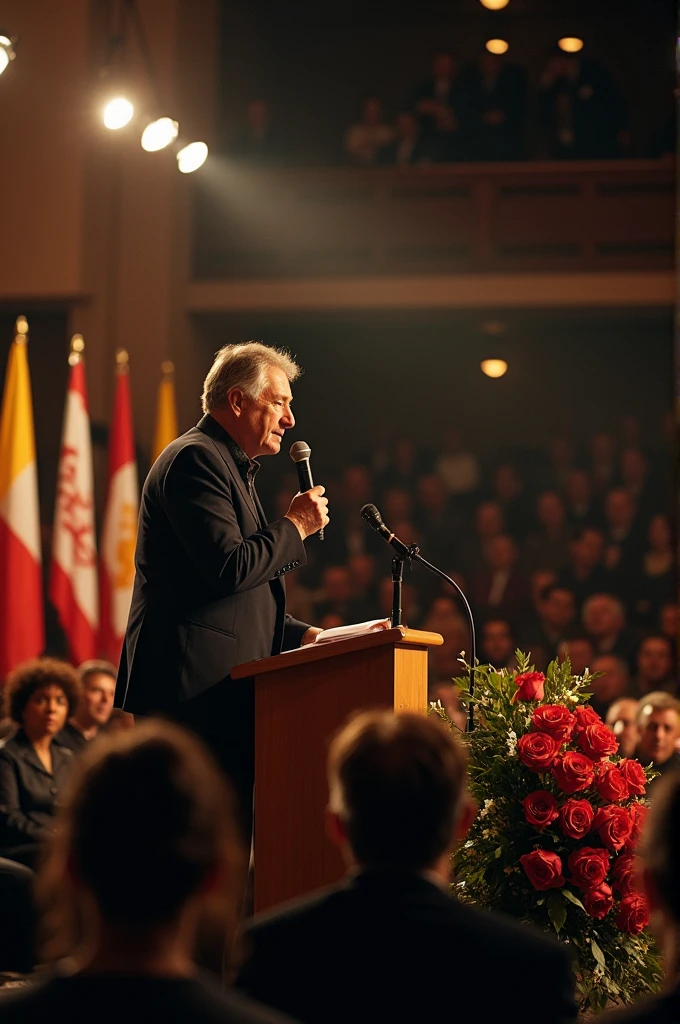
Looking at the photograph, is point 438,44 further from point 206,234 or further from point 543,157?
point 206,234

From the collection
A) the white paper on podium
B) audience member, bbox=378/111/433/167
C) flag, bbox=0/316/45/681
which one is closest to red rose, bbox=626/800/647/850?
the white paper on podium

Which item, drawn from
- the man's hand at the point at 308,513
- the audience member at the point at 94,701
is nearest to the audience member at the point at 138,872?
the man's hand at the point at 308,513

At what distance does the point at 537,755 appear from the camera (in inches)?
133

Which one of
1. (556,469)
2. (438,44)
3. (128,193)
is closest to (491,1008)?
(556,469)

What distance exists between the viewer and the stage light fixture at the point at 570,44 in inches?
491

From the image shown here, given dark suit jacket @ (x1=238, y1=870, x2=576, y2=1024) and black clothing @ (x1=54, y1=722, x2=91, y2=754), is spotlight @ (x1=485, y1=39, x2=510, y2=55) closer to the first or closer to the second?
black clothing @ (x1=54, y1=722, x2=91, y2=754)

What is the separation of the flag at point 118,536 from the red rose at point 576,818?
6.01 m

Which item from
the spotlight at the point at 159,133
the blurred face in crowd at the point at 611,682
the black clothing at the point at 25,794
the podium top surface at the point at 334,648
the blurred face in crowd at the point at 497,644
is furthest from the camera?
the blurred face in crowd at the point at 611,682

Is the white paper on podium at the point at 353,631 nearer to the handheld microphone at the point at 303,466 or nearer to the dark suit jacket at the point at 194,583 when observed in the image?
the dark suit jacket at the point at 194,583

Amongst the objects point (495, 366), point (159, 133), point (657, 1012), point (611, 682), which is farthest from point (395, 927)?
point (495, 366)

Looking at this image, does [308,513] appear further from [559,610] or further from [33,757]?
[559,610]

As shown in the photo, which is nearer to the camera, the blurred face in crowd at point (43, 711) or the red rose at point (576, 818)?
the red rose at point (576, 818)

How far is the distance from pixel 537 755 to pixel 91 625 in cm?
613

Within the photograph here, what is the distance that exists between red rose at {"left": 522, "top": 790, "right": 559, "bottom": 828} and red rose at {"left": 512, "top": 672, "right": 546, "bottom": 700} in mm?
275
